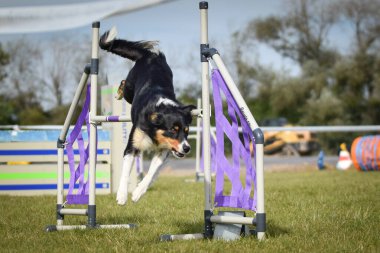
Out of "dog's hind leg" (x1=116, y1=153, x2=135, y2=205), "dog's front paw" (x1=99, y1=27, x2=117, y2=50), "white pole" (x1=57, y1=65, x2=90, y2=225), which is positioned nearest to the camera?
"dog's hind leg" (x1=116, y1=153, x2=135, y2=205)

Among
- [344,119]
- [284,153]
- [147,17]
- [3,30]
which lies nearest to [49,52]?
[147,17]

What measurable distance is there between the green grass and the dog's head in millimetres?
759

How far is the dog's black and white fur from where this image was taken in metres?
4.33

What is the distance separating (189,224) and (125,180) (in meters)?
1.33

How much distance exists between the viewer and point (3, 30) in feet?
30.0

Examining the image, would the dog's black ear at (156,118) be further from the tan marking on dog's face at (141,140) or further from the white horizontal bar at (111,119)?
the white horizontal bar at (111,119)

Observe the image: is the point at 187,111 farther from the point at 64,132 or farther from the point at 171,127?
the point at 64,132

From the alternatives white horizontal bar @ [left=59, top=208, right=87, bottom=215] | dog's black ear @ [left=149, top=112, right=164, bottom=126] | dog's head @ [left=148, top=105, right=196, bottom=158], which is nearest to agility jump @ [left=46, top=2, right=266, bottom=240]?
dog's head @ [left=148, top=105, right=196, bottom=158]

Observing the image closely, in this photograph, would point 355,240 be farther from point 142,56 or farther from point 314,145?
point 314,145

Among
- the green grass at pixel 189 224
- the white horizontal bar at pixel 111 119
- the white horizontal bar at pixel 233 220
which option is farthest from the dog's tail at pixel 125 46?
the white horizontal bar at pixel 233 220

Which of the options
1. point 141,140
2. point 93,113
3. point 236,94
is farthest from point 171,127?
point 93,113

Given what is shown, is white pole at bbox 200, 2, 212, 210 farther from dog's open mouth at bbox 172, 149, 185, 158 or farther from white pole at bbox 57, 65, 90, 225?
white pole at bbox 57, 65, 90, 225

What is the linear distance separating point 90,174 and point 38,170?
440cm

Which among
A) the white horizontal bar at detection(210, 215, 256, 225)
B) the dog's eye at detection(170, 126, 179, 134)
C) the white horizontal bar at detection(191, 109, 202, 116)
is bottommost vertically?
the white horizontal bar at detection(210, 215, 256, 225)
